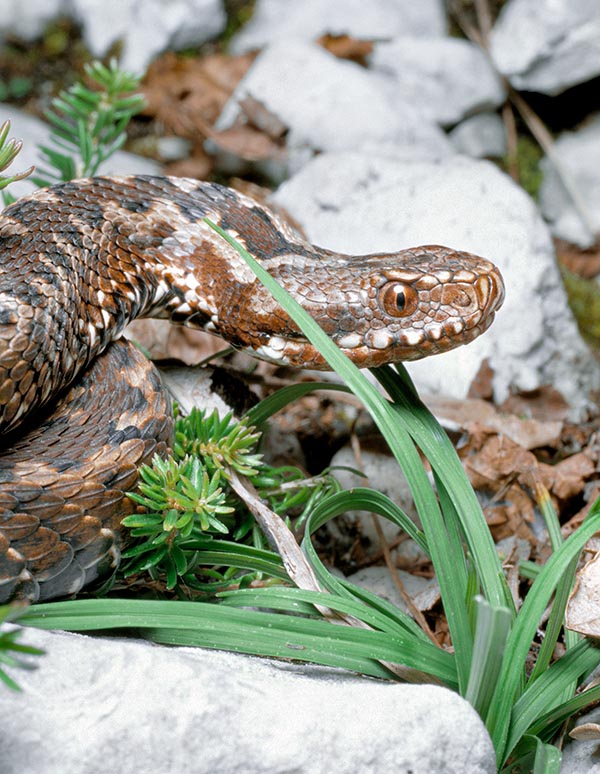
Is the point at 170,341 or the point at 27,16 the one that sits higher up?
the point at 27,16

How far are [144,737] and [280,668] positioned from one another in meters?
0.65

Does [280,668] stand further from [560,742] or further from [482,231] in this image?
[482,231]

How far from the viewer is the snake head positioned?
3631 millimetres

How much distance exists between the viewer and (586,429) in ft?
17.0

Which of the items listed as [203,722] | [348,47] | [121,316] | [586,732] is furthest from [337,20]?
[203,722]

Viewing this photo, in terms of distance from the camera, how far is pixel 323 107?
7.12 metres

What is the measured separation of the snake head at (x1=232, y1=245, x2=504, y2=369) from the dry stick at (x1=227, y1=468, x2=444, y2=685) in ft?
2.01

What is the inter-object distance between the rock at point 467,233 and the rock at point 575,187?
1.31 metres

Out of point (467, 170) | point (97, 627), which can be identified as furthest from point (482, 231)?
point (97, 627)

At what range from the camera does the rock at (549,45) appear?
7.36 m

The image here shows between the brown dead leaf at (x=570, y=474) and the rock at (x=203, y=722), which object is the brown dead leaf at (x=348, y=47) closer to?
the brown dead leaf at (x=570, y=474)

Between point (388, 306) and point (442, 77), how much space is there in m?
4.68

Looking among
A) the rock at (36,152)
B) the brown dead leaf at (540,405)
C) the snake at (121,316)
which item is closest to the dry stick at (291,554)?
the snake at (121,316)

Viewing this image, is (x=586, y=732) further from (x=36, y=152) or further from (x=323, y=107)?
(x=323, y=107)
